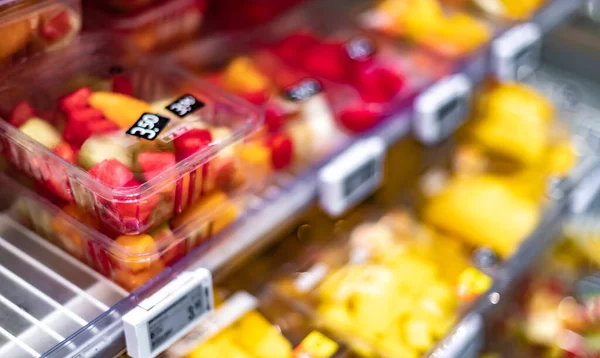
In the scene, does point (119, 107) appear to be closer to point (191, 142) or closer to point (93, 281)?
point (191, 142)

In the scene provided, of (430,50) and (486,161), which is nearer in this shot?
(430,50)

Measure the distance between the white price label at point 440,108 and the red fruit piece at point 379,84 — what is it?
2.3 inches

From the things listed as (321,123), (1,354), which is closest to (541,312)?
(321,123)

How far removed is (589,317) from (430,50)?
787 millimetres

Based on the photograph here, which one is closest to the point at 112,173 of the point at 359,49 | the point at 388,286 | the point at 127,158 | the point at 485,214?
the point at 127,158

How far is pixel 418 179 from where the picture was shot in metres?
2.01

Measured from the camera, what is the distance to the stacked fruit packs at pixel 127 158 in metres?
1.13

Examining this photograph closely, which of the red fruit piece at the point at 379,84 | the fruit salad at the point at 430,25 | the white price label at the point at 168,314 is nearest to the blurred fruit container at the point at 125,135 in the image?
the white price label at the point at 168,314

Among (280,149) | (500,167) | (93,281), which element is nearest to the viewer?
(93,281)

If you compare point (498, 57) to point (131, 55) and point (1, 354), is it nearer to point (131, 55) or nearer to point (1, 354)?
point (131, 55)

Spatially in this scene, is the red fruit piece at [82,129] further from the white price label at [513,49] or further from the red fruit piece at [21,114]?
the white price label at [513,49]

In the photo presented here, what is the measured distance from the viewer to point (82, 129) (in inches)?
47.1

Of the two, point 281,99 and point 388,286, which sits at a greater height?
point 281,99

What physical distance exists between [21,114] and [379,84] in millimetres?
776
